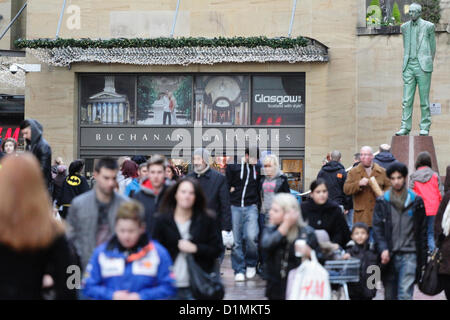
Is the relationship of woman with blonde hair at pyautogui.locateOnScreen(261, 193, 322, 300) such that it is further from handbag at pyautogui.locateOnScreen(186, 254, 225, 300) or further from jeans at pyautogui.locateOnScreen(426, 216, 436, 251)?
jeans at pyautogui.locateOnScreen(426, 216, 436, 251)

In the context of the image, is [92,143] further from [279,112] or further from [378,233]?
[378,233]

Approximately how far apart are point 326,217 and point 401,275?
1008 mm

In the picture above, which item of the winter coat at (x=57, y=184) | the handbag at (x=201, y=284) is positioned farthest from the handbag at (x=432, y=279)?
the winter coat at (x=57, y=184)

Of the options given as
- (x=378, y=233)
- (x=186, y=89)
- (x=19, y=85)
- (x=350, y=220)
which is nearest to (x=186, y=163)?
(x=186, y=89)

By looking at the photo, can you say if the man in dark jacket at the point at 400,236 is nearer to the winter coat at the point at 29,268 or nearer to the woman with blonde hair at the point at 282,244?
the woman with blonde hair at the point at 282,244

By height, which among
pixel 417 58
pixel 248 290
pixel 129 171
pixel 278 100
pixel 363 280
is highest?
pixel 417 58

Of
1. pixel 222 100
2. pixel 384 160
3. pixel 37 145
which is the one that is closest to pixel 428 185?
pixel 384 160

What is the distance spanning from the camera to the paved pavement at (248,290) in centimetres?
1063

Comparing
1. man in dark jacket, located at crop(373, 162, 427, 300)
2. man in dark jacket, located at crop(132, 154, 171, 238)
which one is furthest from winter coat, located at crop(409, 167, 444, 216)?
man in dark jacket, located at crop(132, 154, 171, 238)

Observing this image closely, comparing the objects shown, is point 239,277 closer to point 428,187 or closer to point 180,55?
point 428,187

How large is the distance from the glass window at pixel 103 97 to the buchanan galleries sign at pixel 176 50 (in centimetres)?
86

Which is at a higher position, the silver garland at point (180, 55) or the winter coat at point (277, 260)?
the silver garland at point (180, 55)

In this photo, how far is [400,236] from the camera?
28.5 ft
